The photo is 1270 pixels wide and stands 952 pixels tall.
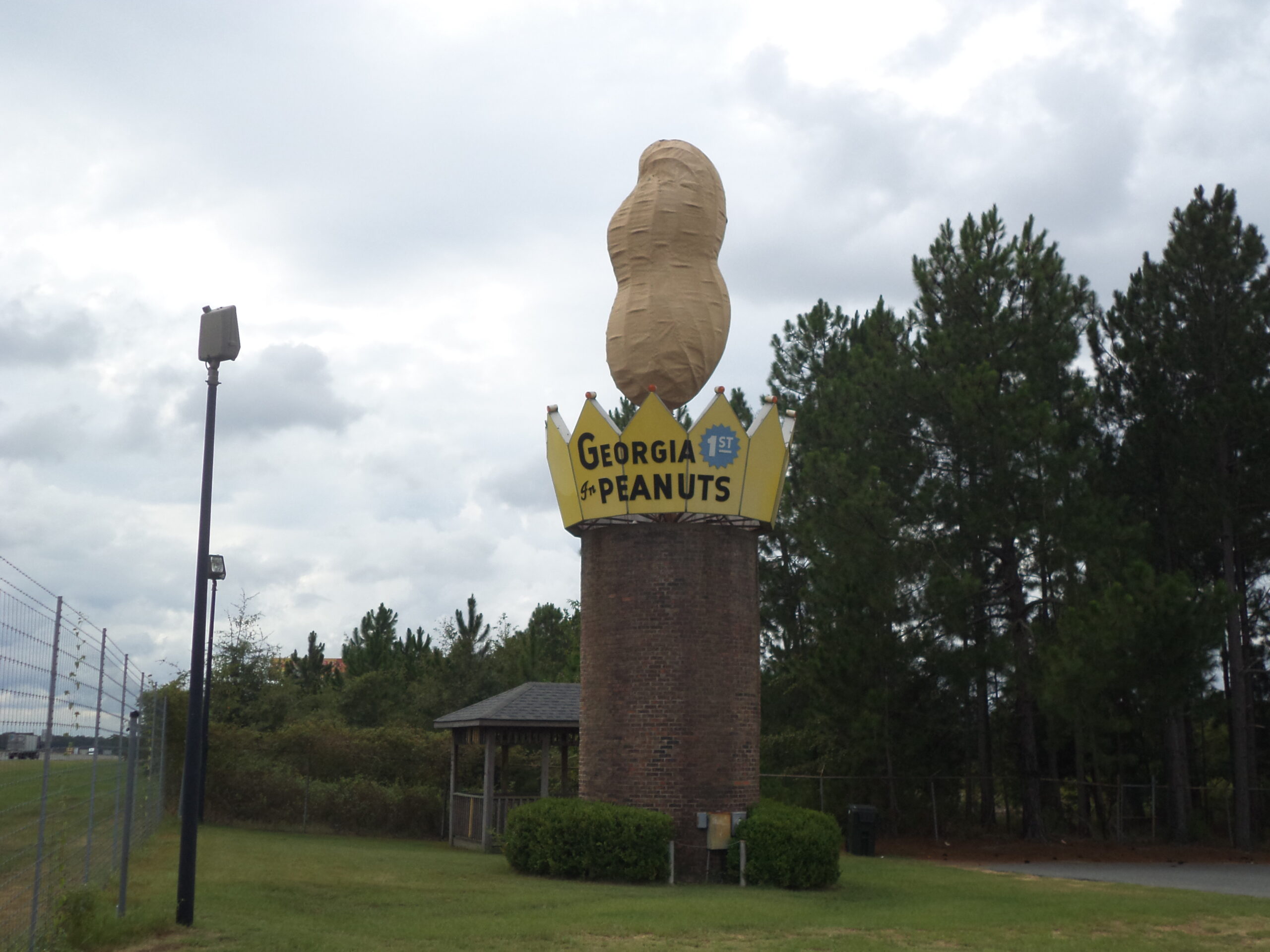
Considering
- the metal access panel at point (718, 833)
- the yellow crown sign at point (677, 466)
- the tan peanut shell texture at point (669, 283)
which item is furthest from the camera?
the tan peanut shell texture at point (669, 283)

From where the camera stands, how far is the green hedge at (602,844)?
16516mm

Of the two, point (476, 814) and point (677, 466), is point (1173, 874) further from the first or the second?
point (476, 814)

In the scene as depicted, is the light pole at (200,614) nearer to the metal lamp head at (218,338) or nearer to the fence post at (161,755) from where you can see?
the metal lamp head at (218,338)

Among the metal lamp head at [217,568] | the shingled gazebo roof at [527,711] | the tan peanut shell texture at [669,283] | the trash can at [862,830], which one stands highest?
the tan peanut shell texture at [669,283]

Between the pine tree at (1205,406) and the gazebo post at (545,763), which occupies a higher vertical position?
the pine tree at (1205,406)

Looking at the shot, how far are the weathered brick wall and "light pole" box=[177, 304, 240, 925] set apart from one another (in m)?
7.51

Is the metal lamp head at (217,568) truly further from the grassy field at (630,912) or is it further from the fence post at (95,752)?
the fence post at (95,752)

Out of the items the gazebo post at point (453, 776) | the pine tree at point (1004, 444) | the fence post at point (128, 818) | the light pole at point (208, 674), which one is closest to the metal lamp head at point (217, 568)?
the light pole at point (208, 674)

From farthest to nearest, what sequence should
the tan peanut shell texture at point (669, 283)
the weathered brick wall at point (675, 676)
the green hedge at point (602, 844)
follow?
the tan peanut shell texture at point (669, 283) → the weathered brick wall at point (675, 676) → the green hedge at point (602, 844)

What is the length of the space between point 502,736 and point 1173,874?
42.8 ft

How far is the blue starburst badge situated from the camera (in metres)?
17.8

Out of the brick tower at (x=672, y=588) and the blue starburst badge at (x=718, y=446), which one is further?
the blue starburst badge at (x=718, y=446)

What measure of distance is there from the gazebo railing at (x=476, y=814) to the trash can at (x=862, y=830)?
6420 millimetres

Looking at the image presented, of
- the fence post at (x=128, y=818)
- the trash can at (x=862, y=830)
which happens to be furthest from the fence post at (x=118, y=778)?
the trash can at (x=862, y=830)
